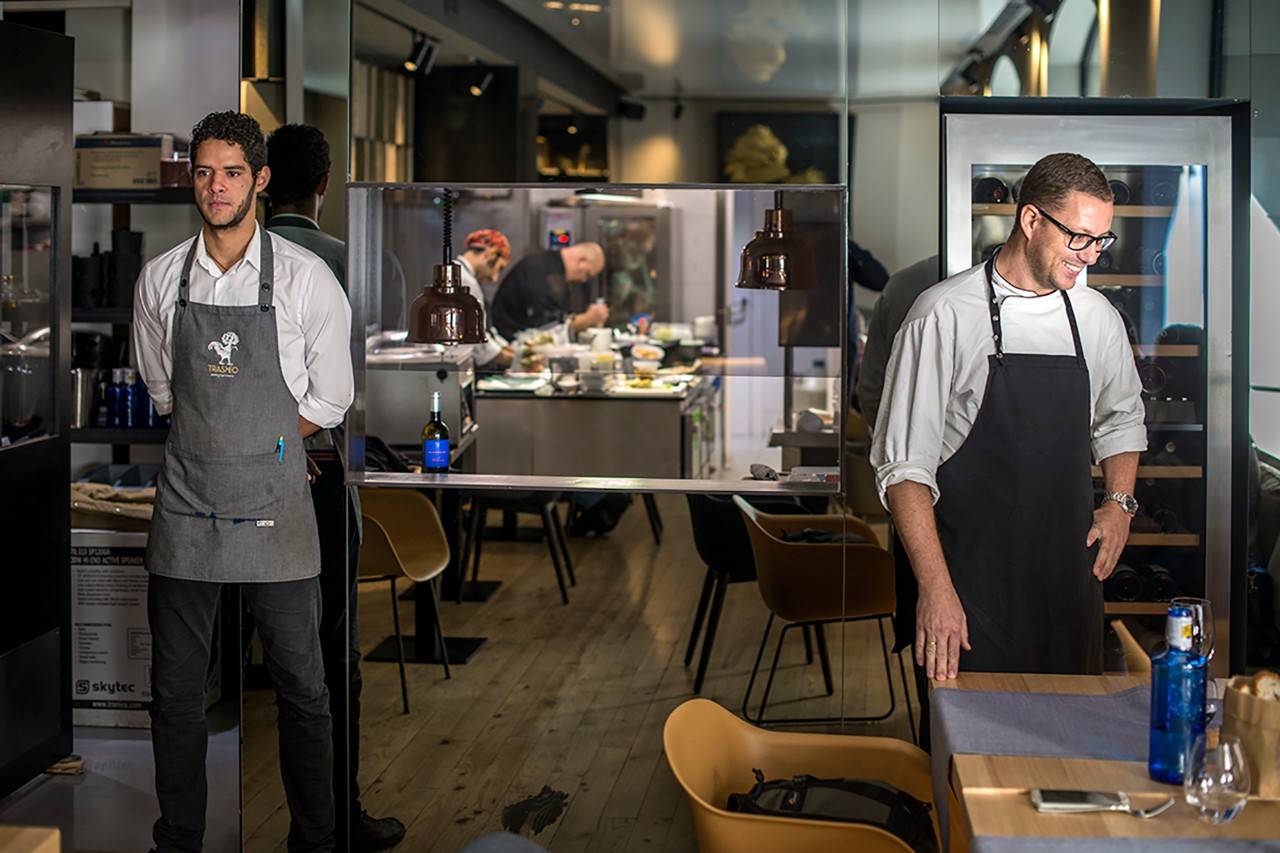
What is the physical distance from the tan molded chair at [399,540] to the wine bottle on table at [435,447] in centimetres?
8

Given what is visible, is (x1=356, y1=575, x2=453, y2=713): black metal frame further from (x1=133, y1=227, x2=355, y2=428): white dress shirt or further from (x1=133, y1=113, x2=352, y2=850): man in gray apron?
(x1=133, y1=227, x2=355, y2=428): white dress shirt

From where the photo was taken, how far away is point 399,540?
372cm

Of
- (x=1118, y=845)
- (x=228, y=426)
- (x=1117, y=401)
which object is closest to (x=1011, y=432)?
(x=1117, y=401)

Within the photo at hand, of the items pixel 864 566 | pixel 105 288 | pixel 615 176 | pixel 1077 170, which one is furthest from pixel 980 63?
pixel 105 288

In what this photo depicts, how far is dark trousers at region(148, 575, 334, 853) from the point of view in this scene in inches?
129

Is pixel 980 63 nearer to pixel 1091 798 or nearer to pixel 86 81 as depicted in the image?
pixel 1091 798

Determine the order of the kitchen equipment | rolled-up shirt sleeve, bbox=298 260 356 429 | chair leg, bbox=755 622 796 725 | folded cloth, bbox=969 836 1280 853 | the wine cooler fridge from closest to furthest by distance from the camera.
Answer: folded cloth, bbox=969 836 1280 853
rolled-up shirt sleeve, bbox=298 260 356 429
the wine cooler fridge
chair leg, bbox=755 622 796 725
the kitchen equipment

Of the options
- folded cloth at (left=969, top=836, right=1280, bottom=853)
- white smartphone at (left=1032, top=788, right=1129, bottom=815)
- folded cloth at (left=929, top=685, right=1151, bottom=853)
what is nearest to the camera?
folded cloth at (left=969, top=836, right=1280, bottom=853)

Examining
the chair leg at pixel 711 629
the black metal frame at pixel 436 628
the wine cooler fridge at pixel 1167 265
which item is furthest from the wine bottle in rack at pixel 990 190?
the black metal frame at pixel 436 628

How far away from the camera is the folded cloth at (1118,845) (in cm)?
184

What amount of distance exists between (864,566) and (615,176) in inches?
43.5

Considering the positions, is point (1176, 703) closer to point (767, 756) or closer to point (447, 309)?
point (767, 756)

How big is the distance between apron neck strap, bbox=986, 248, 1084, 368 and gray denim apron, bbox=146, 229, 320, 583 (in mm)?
1490

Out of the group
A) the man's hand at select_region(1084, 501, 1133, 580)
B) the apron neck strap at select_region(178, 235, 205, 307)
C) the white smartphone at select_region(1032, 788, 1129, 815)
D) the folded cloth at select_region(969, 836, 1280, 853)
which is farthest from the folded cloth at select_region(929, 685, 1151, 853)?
the apron neck strap at select_region(178, 235, 205, 307)
